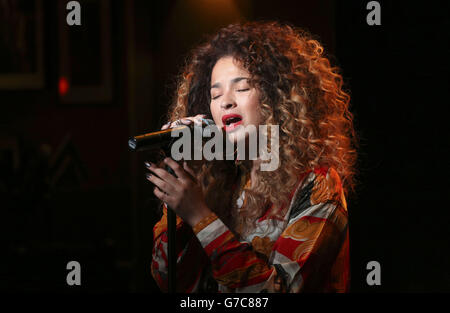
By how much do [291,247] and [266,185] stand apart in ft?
0.70

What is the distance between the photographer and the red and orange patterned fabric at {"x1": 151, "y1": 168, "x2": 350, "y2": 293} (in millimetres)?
995

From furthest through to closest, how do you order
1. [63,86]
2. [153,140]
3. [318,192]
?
1. [63,86]
2. [318,192]
3. [153,140]

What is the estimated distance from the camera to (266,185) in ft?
3.85

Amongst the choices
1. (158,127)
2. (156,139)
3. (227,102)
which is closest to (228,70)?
(227,102)

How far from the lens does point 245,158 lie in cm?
124

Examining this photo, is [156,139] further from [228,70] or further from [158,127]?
[158,127]

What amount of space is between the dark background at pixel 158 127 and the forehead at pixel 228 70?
53cm

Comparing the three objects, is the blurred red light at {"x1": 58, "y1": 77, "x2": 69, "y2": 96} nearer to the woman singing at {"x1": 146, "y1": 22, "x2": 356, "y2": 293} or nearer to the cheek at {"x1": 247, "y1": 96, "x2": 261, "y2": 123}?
the woman singing at {"x1": 146, "y1": 22, "x2": 356, "y2": 293}

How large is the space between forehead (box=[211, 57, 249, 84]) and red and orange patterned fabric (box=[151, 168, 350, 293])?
341 mm

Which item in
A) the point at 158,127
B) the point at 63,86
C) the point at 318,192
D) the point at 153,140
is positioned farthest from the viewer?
the point at 63,86

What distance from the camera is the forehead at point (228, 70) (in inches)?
45.7

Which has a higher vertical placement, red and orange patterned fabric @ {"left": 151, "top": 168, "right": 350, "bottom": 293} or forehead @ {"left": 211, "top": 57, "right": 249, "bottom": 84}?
forehead @ {"left": 211, "top": 57, "right": 249, "bottom": 84}

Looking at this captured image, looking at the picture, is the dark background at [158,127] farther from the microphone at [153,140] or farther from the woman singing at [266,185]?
the microphone at [153,140]

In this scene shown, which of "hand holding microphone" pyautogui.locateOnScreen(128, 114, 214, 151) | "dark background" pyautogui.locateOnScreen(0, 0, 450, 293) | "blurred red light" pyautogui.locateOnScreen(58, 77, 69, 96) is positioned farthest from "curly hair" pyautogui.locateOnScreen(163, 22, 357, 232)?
"blurred red light" pyautogui.locateOnScreen(58, 77, 69, 96)
